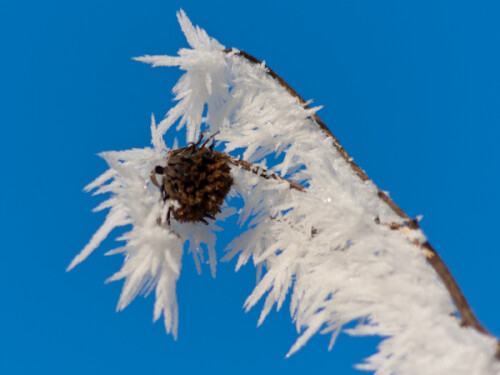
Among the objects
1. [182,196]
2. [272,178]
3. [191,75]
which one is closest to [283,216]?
[272,178]

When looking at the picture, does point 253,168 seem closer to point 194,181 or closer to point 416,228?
point 194,181

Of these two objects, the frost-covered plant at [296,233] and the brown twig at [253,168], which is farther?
the brown twig at [253,168]

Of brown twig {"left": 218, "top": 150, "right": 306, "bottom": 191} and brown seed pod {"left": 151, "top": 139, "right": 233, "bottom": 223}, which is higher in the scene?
brown twig {"left": 218, "top": 150, "right": 306, "bottom": 191}

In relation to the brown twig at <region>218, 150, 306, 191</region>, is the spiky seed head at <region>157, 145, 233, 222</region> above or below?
below

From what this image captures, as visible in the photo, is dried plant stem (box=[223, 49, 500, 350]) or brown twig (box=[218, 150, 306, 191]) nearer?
dried plant stem (box=[223, 49, 500, 350])

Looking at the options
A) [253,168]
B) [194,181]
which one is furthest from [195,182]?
[253,168]

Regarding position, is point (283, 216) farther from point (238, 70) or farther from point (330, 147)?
point (238, 70)
